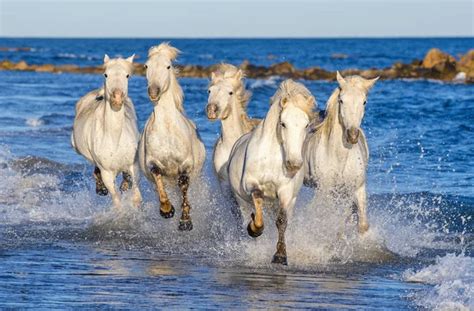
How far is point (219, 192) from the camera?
1116 centimetres

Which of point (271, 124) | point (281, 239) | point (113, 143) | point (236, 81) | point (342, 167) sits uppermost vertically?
point (236, 81)

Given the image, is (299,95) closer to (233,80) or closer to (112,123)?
(233,80)

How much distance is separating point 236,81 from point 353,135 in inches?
62.7

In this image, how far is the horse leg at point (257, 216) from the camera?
9086 mm

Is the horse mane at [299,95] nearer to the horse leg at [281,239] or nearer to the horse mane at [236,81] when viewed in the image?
the horse leg at [281,239]

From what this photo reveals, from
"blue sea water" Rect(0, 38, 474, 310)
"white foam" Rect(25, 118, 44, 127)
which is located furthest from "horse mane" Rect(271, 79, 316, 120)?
"white foam" Rect(25, 118, 44, 127)

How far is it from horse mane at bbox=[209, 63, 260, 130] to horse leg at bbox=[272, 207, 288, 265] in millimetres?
1869

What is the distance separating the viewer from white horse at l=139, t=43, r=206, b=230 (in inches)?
412

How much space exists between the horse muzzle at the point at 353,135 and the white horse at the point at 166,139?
1960mm

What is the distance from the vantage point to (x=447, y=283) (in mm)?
8219

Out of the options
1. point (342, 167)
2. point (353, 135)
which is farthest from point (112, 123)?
point (353, 135)

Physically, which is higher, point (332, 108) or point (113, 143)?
point (332, 108)

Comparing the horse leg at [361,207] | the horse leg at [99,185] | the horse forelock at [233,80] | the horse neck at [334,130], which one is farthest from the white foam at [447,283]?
the horse leg at [99,185]

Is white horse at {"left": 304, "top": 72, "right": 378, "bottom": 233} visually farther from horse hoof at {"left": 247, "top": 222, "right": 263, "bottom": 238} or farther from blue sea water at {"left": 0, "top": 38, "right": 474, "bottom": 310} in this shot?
horse hoof at {"left": 247, "top": 222, "right": 263, "bottom": 238}
